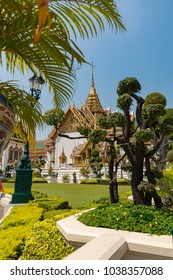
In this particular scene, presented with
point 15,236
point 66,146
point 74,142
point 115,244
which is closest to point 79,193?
point 15,236

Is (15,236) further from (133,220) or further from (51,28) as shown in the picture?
(51,28)

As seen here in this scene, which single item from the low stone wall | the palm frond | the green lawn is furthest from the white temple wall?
the palm frond

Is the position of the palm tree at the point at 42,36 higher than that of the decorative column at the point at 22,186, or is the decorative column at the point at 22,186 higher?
the palm tree at the point at 42,36

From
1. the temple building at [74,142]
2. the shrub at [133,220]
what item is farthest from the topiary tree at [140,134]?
the temple building at [74,142]

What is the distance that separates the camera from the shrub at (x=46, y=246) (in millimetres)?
3652

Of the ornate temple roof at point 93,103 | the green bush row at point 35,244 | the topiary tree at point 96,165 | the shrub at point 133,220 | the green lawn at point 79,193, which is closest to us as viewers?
the green bush row at point 35,244

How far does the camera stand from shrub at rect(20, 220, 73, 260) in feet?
12.0

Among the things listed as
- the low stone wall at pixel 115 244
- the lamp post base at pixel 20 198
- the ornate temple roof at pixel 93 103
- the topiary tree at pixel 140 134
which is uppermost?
the ornate temple roof at pixel 93 103

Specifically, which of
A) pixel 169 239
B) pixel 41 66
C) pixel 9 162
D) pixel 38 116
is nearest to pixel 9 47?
pixel 41 66

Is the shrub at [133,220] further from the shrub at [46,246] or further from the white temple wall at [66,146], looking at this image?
the white temple wall at [66,146]

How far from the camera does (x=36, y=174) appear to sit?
3453cm

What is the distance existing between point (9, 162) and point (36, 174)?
48.5ft

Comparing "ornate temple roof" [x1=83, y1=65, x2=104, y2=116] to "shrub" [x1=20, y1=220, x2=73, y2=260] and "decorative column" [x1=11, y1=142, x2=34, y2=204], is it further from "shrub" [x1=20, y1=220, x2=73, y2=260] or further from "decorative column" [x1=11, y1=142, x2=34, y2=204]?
"shrub" [x1=20, y1=220, x2=73, y2=260]
